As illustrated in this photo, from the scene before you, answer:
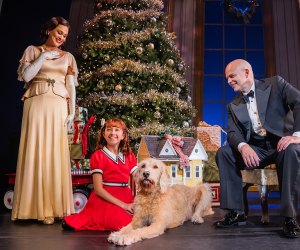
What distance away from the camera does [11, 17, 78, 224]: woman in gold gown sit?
2.81 m

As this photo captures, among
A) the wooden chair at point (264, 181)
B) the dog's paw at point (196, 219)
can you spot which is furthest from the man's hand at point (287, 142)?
the dog's paw at point (196, 219)

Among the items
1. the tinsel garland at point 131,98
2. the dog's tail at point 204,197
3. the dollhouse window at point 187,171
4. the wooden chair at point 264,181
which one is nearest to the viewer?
the wooden chair at point 264,181

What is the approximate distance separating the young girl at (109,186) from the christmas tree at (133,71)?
1564 millimetres

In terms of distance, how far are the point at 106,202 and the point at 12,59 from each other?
11.9 feet

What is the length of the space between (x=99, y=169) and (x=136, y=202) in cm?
41

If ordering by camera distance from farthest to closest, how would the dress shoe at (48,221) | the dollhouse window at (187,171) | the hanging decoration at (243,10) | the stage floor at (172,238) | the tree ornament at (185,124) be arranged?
the hanging decoration at (243,10), the tree ornament at (185,124), the dollhouse window at (187,171), the dress shoe at (48,221), the stage floor at (172,238)

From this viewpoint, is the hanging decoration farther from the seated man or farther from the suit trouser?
the suit trouser

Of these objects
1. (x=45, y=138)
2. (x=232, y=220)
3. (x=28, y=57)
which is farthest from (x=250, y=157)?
(x=28, y=57)

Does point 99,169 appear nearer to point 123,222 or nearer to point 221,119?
point 123,222

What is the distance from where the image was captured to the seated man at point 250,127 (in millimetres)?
2547

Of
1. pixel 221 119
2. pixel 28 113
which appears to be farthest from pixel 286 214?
pixel 221 119

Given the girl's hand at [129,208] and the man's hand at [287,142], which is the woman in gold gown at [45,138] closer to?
the girl's hand at [129,208]

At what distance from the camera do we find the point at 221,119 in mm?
6676

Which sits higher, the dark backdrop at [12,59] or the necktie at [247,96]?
the dark backdrop at [12,59]
